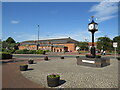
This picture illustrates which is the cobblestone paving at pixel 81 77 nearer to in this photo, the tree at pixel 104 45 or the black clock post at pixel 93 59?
the black clock post at pixel 93 59

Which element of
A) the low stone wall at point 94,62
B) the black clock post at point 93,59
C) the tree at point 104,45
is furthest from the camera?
the tree at point 104,45

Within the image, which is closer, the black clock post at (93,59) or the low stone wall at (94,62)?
the low stone wall at (94,62)

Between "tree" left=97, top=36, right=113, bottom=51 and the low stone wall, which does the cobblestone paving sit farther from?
"tree" left=97, top=36, right=113, bottom=51

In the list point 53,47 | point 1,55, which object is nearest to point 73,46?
point 53,47

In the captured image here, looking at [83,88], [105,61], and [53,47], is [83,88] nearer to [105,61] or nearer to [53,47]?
[105,61]

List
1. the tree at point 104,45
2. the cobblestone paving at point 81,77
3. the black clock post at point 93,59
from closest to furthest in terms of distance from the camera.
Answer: the cobblestone paving at point 81,77 < the black clock post at point 93,59 < the tree at point 104,45

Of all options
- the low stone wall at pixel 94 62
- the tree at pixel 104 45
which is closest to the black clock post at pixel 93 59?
the low stone wall at pixel 94 62

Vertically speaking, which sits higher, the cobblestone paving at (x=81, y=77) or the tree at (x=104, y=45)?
the tree at (x=104, y=45)

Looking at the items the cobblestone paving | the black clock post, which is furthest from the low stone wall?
the cobblestone paving

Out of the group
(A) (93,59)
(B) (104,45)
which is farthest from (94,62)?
(B) (104,45)

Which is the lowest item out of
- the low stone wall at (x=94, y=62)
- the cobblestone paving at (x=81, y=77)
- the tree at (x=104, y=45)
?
the cobblestone paving at (x=81, y=77)

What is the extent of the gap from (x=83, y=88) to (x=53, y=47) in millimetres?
56087

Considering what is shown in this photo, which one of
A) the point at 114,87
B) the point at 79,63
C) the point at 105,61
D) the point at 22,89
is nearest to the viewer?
the point at 22,89

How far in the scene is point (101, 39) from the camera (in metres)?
38.0
